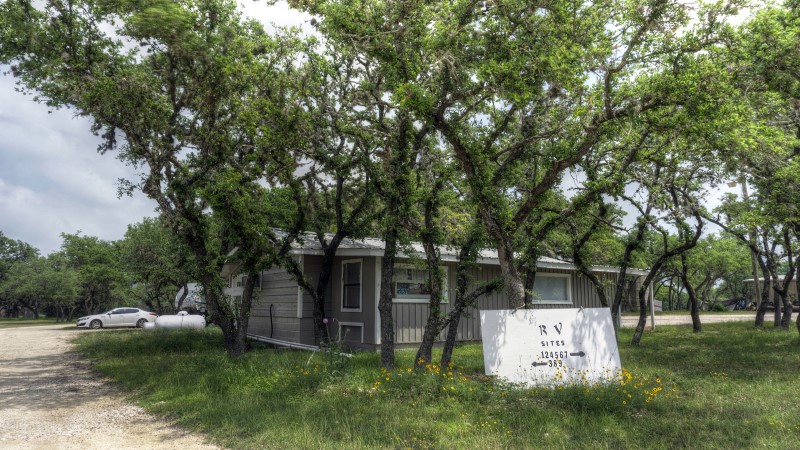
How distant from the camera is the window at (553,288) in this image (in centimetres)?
1773

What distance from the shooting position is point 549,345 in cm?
840

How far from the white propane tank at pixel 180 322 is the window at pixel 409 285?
1342 centimetres

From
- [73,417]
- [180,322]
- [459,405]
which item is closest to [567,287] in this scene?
[459,405]

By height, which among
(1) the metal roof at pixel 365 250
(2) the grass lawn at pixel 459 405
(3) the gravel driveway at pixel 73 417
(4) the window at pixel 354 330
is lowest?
(3) the gravel driveway at pixel 73 417

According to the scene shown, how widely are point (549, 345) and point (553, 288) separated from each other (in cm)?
1008

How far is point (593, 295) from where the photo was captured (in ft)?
63.1

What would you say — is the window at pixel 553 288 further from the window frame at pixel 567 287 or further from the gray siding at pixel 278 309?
the gray siding at pixel 278 309

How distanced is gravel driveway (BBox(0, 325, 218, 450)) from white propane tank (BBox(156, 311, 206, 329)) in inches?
457

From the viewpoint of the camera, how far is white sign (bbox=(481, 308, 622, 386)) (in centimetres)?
821

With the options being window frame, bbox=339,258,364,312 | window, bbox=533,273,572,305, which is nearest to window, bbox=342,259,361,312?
window frame, bbox=339,258,364,312

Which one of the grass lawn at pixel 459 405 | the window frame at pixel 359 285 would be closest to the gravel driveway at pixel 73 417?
the grass lawn at pixel 459 405

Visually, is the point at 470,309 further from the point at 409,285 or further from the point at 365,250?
the point at 365,250

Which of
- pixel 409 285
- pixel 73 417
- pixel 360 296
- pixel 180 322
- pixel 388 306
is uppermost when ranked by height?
pixel 409 285

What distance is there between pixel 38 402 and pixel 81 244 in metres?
39.9
